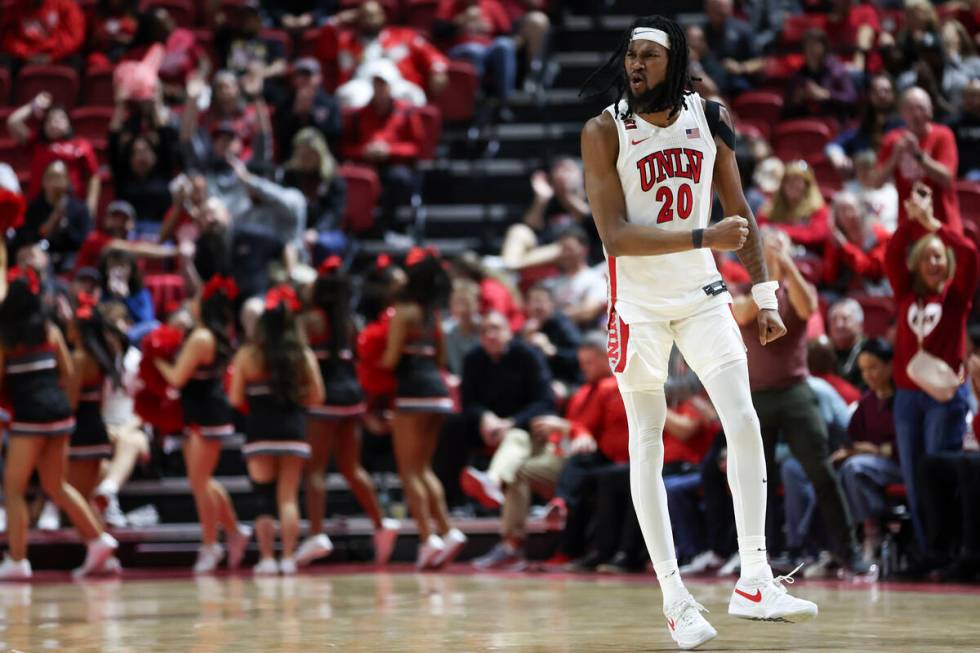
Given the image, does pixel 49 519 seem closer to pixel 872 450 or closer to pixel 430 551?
pixel 430 551

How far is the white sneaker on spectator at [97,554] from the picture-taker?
9.03 m

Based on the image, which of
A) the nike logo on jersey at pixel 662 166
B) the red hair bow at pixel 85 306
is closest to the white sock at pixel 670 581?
the nike logo on jersey at pixel 662 166

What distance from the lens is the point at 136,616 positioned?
248 inches

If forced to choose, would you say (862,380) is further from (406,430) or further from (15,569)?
(15,569)

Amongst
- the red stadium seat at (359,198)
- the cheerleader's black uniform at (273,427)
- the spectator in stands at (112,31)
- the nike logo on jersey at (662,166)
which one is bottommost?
the cheerleader's black uniform at (273,427)

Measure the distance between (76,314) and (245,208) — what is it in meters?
2.22

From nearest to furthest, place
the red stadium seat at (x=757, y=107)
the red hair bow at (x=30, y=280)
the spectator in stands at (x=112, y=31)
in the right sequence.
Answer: the red hair bow at (x=30, y=280), the red stadium seat at (x=757, y=107), the spectator in stands at (x=112, y=31)

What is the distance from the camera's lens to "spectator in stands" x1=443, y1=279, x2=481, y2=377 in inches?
420

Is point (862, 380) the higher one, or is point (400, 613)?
point (862, 380)

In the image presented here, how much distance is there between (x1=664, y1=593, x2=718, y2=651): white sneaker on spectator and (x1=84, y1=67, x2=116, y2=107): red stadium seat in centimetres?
1046

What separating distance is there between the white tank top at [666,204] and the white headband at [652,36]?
8.6 inches

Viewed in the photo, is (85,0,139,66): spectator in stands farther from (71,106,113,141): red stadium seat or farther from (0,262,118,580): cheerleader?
(0,262,118,580): cheerleader

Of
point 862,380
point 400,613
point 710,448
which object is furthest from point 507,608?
point 862,380

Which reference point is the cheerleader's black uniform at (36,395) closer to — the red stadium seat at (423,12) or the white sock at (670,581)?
the white sock at (670,581)
